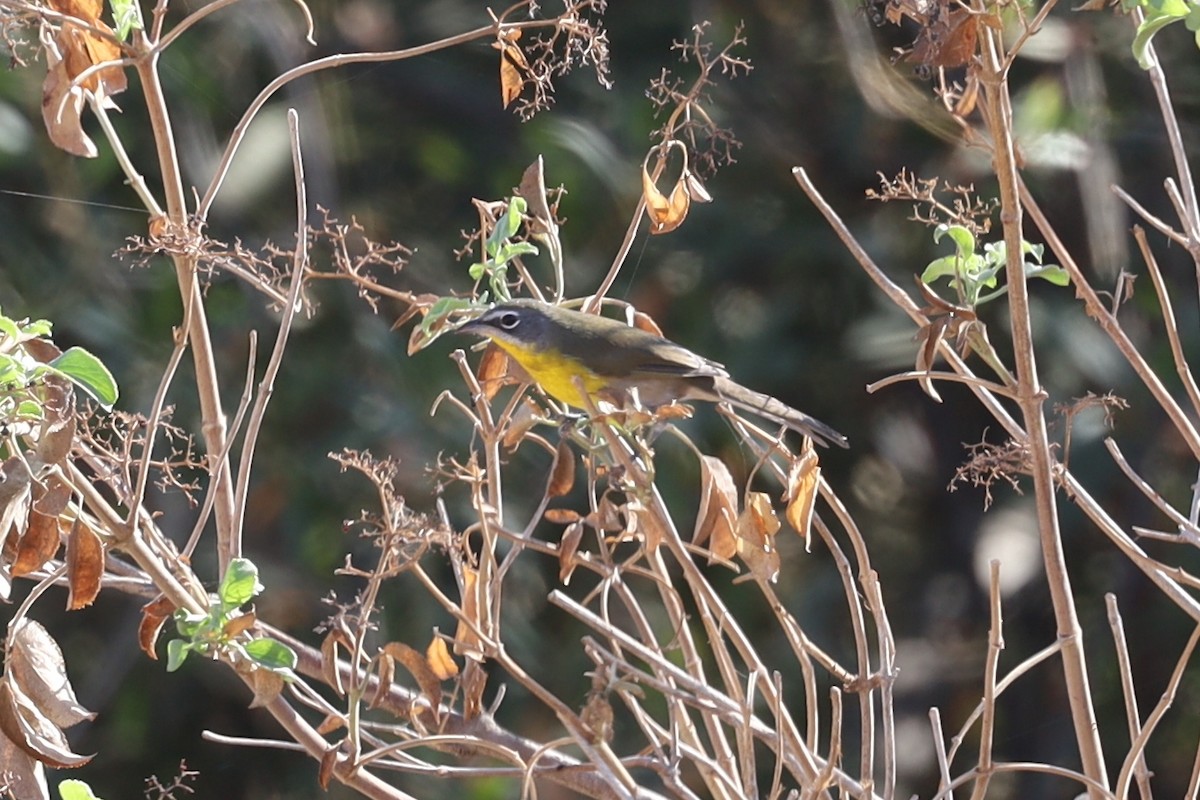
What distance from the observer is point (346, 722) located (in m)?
1.14

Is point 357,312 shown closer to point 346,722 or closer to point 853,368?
point 853,368

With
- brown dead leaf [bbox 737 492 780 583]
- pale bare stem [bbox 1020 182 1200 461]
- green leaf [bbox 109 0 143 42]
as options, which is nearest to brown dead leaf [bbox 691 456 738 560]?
brown dead leaf [bbox 737 492 780 583]

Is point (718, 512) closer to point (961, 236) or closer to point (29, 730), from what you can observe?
point (961, 236)

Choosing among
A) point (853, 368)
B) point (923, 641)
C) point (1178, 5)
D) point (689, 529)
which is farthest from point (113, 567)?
point (923, 641)

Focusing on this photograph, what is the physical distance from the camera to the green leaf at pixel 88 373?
930 millimetres

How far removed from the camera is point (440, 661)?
1.28 meters

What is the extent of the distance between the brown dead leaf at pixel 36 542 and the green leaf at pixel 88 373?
0.10m

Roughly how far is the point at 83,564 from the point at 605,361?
124 cm

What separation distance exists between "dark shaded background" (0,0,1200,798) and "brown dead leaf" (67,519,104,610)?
2346 mm

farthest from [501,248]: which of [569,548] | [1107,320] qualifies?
[1107,320]

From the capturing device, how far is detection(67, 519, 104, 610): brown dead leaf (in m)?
0.97

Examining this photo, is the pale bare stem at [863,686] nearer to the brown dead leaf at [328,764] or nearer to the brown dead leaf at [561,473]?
the brown dead leaf at [561,473]

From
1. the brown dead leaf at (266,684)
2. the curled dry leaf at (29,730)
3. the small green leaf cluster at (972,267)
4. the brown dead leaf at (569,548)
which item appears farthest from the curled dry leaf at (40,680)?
the small green leaf cluster at (972,267)

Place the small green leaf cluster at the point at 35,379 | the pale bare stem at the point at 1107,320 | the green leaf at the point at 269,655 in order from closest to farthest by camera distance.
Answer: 1. the small green leaf cluster at the point at 35,379
2. the green leaf at the point at 269,655
3. the pale bare stem at the point at 1107,320
